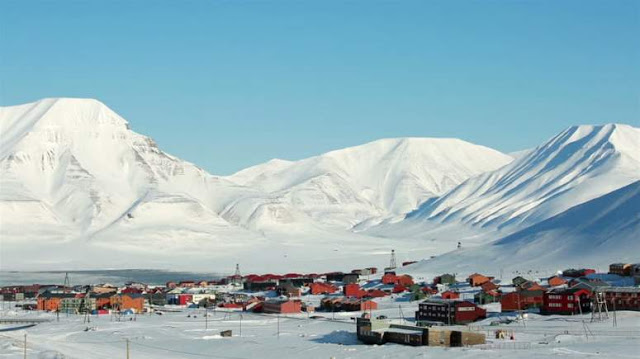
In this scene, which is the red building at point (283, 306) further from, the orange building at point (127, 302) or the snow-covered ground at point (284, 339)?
the orange building at point (127, 302)

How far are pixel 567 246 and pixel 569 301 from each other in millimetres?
83722

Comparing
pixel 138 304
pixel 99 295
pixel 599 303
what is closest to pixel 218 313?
pixel 138 304

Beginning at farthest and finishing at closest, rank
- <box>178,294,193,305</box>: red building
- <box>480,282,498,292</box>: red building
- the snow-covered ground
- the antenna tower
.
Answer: <box>178,294,193,305</box>: red building
<box>480,282,498,292</box>: red building
the antenna tower
the snow-covered ground

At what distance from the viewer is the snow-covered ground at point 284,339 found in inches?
2532

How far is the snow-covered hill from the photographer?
156000mm

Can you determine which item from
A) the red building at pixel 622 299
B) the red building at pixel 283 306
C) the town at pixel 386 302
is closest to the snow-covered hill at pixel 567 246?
the town at pixel 386 302

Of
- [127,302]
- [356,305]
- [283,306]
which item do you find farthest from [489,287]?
[127,302]

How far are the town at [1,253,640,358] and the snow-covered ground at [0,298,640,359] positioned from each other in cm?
135

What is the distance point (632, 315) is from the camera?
82.4 metres

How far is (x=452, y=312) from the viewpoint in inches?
3420

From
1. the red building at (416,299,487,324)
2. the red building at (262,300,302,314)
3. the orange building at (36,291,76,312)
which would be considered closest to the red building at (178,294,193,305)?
the orange building at (36,291,76,312)

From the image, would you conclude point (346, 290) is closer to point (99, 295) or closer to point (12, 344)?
point (99, 295)

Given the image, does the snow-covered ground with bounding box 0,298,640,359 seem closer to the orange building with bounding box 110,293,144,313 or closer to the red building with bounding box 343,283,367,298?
the orange building with bounding box 110,293,144,313

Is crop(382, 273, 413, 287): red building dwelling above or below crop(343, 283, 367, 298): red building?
above
